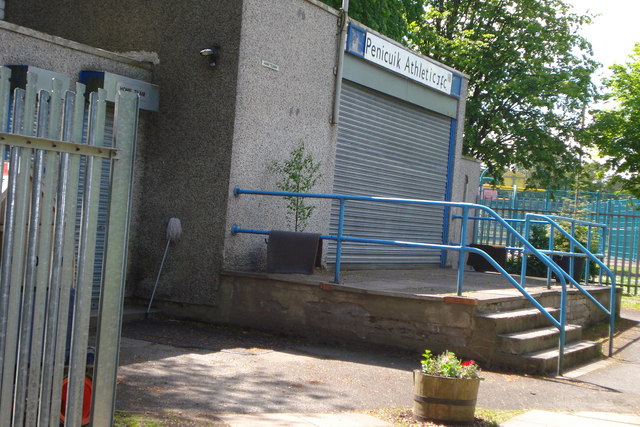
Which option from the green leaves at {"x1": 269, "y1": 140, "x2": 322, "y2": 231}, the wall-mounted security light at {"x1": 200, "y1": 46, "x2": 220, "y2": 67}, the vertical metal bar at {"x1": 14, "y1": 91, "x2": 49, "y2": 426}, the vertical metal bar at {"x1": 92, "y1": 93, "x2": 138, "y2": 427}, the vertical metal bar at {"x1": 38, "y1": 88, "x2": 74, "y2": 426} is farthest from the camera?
the green leaves at {"x1": 269, "y1": 140, "x2": 322, "y2": 231}

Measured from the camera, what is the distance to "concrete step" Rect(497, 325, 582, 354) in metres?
8.20

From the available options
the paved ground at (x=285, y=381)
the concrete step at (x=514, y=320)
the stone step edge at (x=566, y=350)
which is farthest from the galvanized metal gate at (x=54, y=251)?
the stone step edge at (x=566, y=350)

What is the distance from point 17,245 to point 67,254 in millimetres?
284

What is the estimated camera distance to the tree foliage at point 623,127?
2342 cm

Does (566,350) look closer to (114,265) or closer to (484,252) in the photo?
(484,252)

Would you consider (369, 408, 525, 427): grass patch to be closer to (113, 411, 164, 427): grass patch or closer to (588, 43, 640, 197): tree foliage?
(113, 411, 164, 427): grass patch

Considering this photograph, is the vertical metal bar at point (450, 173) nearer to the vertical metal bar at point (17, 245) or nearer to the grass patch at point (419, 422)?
the grass patch at point (419, 422)

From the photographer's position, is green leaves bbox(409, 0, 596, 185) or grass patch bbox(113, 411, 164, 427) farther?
green leaves bbox(409, 0, 596, 185)

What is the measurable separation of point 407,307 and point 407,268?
19.2 ft

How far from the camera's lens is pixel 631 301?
16547 mm

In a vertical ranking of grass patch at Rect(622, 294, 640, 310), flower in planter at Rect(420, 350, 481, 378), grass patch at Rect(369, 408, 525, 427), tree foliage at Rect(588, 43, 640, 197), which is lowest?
grass patch at Rect(369, 408, 525, 427)

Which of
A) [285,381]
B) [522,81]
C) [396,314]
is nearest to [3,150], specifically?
[285,381]

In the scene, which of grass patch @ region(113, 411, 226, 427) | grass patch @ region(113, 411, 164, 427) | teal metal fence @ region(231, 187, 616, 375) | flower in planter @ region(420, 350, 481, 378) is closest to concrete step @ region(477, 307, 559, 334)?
teal metal fence @ region(231, 187, 616, 375)

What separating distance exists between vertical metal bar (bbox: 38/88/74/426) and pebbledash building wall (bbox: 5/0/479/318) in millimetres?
5947
